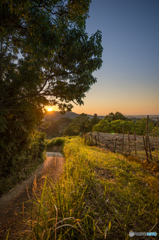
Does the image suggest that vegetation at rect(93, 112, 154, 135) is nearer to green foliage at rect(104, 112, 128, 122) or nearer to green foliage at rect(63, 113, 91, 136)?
green foliage at rect(63, 113, 91, 136)

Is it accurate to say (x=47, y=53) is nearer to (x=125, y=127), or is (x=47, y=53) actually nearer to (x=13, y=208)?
(x=13, y=208)

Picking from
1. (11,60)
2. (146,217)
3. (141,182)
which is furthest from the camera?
(11,60)

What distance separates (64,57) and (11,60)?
8.94ft

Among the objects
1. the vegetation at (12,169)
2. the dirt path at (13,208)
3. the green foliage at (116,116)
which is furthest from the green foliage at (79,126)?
the dirt path at (13,208)

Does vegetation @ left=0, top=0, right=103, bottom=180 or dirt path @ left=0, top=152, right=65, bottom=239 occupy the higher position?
vegetation @ left=0, top=0, right=103, bottom=180

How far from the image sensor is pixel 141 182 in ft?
12.8

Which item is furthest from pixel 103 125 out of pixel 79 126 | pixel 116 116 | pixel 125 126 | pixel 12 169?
pixel 12 169

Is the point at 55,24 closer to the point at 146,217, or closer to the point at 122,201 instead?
the point at 122,201

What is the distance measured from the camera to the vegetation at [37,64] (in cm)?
344

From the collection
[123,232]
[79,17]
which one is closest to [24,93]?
[79,17]

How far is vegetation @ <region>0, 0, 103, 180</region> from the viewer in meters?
3.44

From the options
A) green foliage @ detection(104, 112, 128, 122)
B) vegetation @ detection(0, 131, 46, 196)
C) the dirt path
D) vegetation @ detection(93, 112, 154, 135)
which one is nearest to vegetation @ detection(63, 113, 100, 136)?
vegetation @ detection(93, 112, 154, 135)

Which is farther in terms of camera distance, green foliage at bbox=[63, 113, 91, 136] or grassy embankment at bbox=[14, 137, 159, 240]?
green foliage at bbox=[63, 113, 91, 136]

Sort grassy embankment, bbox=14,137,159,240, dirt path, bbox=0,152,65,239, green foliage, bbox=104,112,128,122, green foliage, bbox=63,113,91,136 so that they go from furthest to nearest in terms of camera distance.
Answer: green foliage, bbox=104,112,128,122, green foliage, bbox=63,113,91,136, dirt path, bbox=0,152,65,239, grassy embankment, bbox=14,137,159,240
